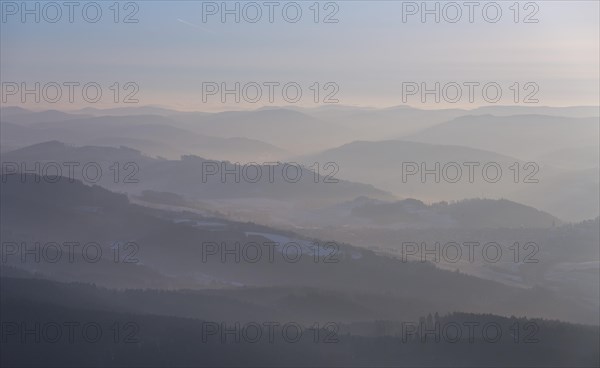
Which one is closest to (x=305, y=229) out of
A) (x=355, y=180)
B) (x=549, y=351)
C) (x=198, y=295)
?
(x=198, y=295)

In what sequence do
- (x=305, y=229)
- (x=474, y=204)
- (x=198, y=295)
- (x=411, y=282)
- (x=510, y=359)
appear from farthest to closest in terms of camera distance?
(x=474, y=204)
(x=305, y=229)
(x=411, y=282)
(x=198, y=295)
(x=510, y=359)

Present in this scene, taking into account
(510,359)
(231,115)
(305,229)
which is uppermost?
(231,115)

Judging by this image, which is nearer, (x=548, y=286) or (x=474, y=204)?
(x=548, y=286)

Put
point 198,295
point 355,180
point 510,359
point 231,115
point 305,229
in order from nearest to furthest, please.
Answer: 1. point 510,359
2. point 198,295
3. point 305,229
4. point 355,180
5. point 231,115

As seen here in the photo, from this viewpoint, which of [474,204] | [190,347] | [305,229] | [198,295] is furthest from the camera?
[474,204]

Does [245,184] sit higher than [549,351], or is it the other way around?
[245,184]

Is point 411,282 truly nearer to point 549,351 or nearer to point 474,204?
point 549,351

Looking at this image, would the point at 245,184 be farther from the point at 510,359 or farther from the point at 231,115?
the point at 231,115

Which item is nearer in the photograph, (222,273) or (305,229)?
(222,273)

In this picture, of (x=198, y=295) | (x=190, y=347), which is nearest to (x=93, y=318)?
(x=190, y=347)
